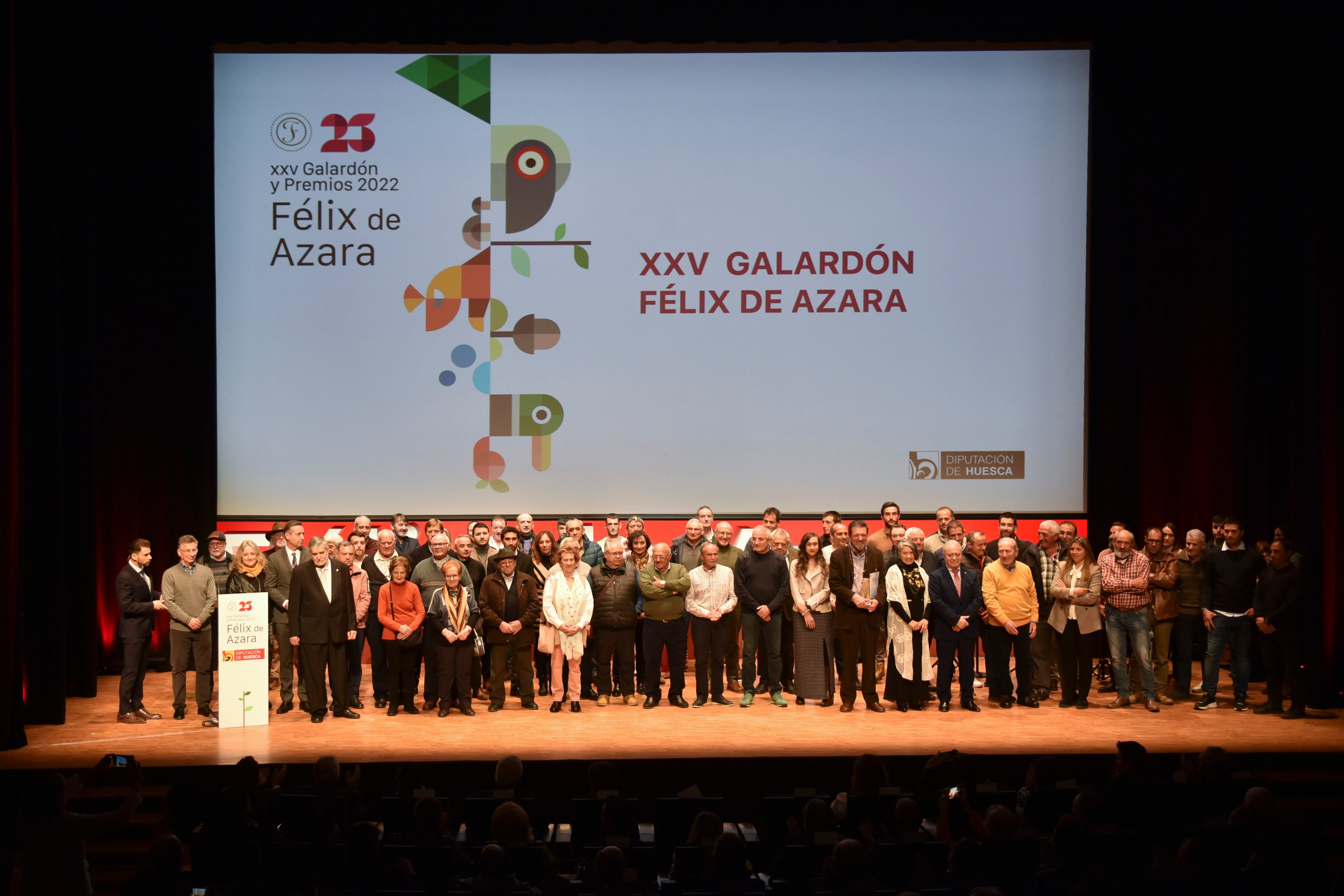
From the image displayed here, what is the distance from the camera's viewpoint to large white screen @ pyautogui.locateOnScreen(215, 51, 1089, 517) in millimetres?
10281

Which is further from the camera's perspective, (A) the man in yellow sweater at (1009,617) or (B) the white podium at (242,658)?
(A) the man in yellow sweater at (1009,617)

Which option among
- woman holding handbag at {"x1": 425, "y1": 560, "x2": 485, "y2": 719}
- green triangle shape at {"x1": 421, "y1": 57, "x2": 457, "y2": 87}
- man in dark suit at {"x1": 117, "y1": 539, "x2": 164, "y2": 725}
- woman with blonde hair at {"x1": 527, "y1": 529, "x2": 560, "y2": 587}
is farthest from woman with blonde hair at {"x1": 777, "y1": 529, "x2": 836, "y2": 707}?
green triangle shape at {"x1": 421, "y1": 57, "x2": 457, "y2": 87}

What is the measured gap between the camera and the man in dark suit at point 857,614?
826 centimetres

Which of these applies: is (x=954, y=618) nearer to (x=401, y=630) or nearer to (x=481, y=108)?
(x=401, y=630)

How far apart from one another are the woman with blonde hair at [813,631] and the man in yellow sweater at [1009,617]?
119cm

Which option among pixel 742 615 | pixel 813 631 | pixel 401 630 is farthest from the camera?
pixel 742 615

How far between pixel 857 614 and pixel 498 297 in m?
4.59

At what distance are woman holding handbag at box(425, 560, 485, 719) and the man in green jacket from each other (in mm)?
1344

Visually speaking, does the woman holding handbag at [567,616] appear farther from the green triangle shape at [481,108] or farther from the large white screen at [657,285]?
the green triangle shape at [481,108]

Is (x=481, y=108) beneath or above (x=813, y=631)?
above

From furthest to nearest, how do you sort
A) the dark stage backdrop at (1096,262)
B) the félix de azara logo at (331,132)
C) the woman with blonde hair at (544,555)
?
1. the félix de azara logo at (331,132)
2. the dark stage backdrop at (1096,262)
3. the woman with blonde hair at (544,555)

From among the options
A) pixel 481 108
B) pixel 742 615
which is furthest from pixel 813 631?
pixel 481 108

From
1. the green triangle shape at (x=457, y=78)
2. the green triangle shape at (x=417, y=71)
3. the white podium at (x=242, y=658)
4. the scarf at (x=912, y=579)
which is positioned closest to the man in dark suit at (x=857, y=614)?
the scarf at (x=912, y=579)

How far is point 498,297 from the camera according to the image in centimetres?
1036
